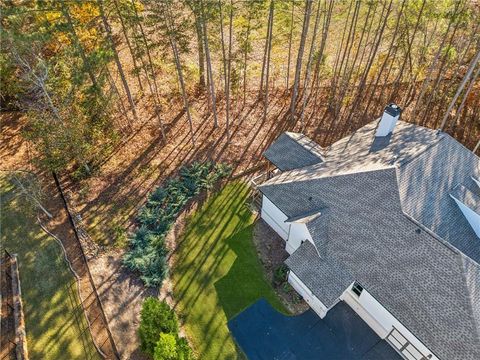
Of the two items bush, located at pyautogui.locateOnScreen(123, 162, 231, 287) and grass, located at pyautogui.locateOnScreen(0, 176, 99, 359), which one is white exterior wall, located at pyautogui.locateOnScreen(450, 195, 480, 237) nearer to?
bush, located at pyautogui.locateOnScreen(123, 162, 231, 287)

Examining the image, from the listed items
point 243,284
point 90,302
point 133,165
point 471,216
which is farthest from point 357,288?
point 133,165

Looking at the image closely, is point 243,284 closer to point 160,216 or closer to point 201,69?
point 160,216

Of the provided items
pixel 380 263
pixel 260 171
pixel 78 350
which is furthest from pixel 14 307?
pixel 380 263

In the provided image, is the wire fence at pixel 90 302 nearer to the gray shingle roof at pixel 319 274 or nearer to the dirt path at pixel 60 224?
the dirt path at pixel 60 224

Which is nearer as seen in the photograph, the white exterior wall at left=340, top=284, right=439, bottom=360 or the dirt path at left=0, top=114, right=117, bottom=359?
the white exterior wall at left=340, top=284, right=439, bottom=360

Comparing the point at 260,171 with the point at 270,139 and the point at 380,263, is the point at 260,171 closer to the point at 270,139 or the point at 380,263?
the point at 270,139

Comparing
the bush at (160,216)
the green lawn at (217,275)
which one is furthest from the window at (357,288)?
the bush at (160,216)

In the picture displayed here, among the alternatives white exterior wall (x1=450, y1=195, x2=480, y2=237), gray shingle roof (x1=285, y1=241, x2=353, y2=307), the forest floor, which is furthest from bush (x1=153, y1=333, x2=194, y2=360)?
white exterior wall (x1=450, y1=195, x2=480, y2=237)
